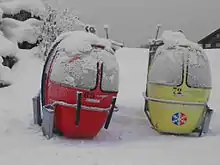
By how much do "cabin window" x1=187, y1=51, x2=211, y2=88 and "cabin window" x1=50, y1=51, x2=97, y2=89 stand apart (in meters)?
1.40

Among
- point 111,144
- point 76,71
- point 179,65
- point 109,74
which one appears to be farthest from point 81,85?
point 179,65


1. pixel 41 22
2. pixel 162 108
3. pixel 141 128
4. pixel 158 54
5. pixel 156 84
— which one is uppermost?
pixel 41 22

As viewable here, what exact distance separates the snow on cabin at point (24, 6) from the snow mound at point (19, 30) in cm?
90

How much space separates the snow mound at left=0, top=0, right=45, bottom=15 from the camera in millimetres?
14836

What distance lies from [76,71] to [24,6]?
1120 centimetres

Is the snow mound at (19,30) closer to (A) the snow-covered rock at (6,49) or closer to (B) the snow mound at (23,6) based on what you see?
(B) the snow mound at (23,6)

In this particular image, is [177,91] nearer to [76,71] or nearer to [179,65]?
[179,65]

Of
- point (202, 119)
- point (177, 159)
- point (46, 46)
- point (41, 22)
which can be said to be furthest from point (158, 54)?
point (41, 22)

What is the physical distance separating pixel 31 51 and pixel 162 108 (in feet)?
28.8

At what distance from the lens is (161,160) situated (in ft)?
12.7

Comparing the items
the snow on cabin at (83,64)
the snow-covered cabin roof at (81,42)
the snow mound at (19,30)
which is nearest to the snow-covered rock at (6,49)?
the snow mound at (19,30)

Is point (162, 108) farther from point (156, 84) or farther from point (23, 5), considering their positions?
point (23, 5)

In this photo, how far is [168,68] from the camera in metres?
5.29

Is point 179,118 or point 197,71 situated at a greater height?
point 197,71
